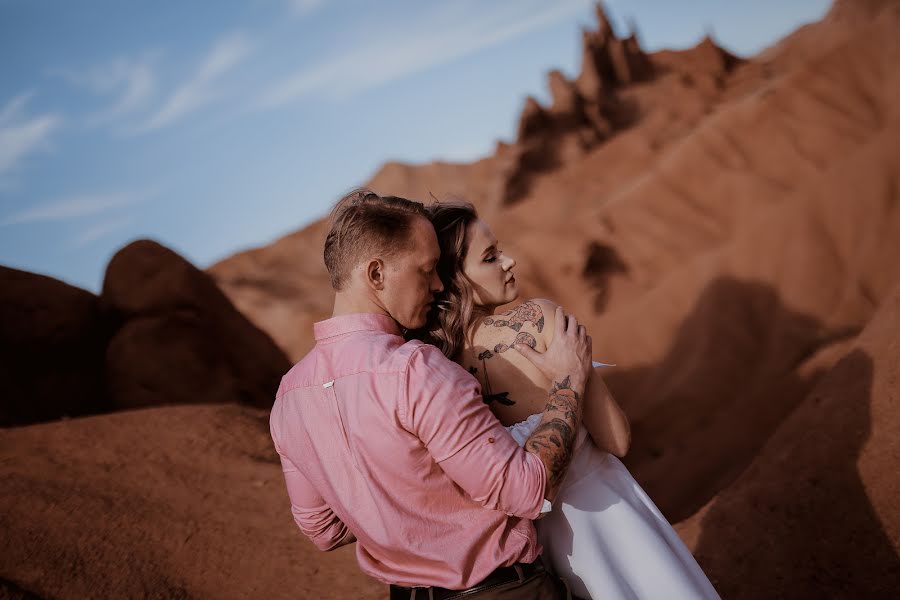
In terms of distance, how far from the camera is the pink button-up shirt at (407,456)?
69.2 inches

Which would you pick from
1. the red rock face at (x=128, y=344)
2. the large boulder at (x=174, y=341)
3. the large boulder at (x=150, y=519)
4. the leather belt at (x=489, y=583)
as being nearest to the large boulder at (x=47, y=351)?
the red rock face at (x=128, y=344)

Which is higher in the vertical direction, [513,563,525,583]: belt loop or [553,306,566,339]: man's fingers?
[553,306,566,339]: man's fingers

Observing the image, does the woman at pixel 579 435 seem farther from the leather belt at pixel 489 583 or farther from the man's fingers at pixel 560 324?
the leather belt at pixel 489 583

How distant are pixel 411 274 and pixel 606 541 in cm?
106

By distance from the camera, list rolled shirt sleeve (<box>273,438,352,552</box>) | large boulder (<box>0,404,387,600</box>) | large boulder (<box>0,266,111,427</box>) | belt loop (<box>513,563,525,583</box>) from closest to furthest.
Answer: belt loop (<box>513,563,525,583</box>) < rolled shirt sleeve (<box>273,438,352,552</box>) < large boulder (<box>0,404,387,600</box>) < large boulder (<box>0,266,111,427</box>)

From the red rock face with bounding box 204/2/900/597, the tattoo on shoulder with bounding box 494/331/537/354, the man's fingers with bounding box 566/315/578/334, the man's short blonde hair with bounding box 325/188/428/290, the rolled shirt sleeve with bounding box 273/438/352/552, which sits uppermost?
the man's short blonde hair with bounding box 325/188/428/290

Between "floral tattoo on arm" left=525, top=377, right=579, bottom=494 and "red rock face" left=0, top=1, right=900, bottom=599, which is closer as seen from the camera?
"floral tattoo on arm" left=525, top=377, right=579, bottom=494

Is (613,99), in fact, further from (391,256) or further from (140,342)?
(391,256)

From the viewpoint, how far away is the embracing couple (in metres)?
1.78

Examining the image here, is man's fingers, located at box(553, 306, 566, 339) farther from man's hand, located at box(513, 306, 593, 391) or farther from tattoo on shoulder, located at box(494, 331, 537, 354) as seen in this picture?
tattoo on shoulder, located at box(494, 331, 537, 354)

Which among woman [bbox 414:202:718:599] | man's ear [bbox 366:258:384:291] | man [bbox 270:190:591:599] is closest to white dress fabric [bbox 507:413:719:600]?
woman [bbox 414:202:718:599]

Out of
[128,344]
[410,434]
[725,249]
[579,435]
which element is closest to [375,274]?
[410,434]

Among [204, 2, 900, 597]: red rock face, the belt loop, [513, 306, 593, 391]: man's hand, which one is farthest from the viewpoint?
[204, 2, 900, 597]: red rock face

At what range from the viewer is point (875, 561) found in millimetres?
4023
